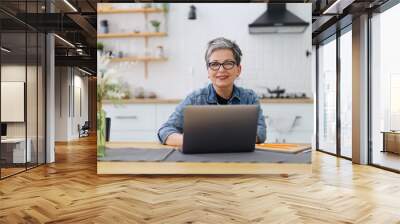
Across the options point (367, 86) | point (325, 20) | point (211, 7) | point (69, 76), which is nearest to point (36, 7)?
point (211, 7)

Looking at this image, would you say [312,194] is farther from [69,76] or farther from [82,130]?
[82,130]

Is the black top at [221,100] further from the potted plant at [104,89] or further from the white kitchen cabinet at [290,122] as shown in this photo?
the potted plant at [104,89]

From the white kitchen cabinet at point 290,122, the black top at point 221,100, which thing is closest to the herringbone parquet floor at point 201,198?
the white kitchen cabinet at point 290,122

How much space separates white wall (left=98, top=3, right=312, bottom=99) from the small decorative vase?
0.60 meters

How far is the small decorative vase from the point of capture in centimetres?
540

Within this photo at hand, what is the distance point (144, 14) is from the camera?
539 cm

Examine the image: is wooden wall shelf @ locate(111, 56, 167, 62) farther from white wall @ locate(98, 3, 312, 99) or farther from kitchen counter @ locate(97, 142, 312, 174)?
kitchen counter @ locate(97, 142, 312, 174)

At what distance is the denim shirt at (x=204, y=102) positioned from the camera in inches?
208

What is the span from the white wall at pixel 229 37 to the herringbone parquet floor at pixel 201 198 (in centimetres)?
127

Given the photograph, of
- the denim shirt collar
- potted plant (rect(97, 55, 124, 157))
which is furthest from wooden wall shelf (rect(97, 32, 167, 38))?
the denim shirt collar

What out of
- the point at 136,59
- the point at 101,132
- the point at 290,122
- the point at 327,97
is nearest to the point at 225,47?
the point at 136,59

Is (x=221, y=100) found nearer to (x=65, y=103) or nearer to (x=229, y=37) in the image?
(x=229, y=37)

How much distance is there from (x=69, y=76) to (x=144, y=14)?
9.43 meters

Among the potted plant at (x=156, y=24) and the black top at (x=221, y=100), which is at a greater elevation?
the potted plant at (x=156, y=24)
